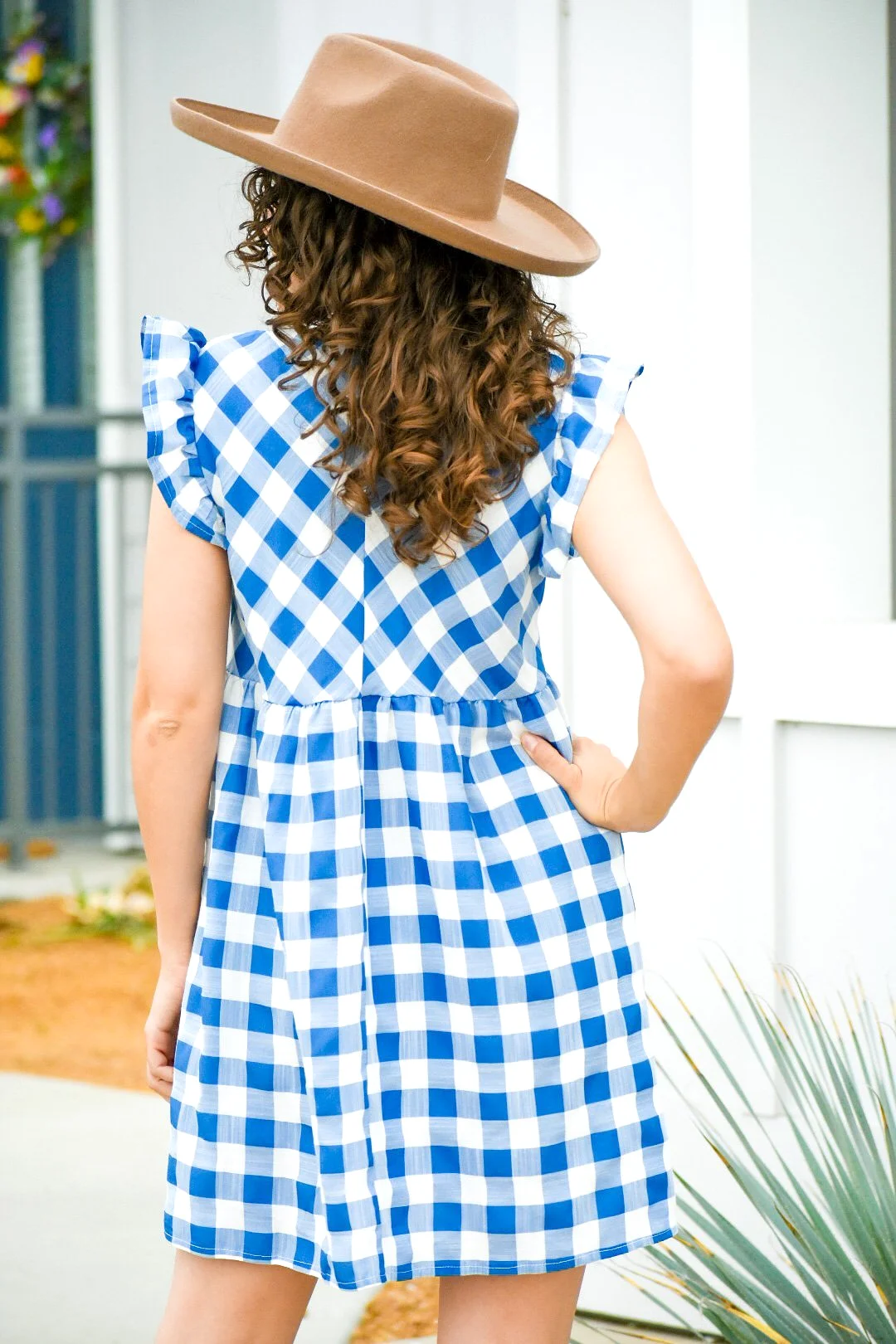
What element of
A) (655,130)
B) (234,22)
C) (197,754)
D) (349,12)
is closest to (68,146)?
(234,22)

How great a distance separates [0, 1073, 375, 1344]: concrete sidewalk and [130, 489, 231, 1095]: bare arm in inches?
55.5

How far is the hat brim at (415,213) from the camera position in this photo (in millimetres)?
1242

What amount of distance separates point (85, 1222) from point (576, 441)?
2292mm

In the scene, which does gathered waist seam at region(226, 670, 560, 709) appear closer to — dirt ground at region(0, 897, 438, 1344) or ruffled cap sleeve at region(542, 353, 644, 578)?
ruffled cap sleeve at region(542, 353, 644, 578)

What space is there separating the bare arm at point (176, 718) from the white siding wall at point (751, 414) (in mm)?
1297

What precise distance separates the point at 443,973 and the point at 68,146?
6.26 meters

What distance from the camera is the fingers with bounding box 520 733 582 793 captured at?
4.56 feet

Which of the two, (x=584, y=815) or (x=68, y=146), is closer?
(x=584, y=815)

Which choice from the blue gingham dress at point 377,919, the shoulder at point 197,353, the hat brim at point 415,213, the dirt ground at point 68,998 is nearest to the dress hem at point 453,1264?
the blue gingham dress at point 377,919

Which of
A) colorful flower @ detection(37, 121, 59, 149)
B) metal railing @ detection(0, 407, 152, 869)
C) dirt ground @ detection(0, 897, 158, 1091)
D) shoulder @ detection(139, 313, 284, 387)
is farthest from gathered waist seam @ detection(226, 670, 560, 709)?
colorful flower @ detection(37, 121, 59, 149)

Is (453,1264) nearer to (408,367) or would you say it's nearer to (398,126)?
(408,367)

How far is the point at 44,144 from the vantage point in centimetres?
677

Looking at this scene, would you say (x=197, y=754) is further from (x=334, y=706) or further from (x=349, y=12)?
(x=349, y=12)

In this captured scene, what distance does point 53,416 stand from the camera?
6.11 m
